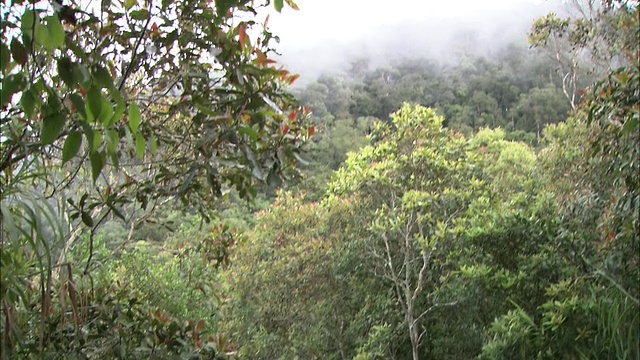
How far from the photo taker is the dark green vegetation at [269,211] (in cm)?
111

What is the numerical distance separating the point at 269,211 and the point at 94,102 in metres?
5.97

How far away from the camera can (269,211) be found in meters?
6.59

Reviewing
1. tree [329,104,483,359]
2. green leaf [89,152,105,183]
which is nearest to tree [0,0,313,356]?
green leaf [89,152,105,183]

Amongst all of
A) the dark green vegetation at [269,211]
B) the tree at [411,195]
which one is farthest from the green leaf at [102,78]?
the tree at [411,195]

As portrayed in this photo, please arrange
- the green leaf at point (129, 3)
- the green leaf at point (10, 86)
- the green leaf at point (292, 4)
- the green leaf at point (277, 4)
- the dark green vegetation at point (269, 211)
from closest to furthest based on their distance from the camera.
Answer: the green leaf at point (10, 86), the green leaf at point (277, 4), the dark green vegetation at point (269, 211), the green leaf at point (292, 4), the green leaf at point (129, 3)

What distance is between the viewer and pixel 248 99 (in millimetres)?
1289

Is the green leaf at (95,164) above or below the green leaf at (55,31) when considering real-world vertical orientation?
below

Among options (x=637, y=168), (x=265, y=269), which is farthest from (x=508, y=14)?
(x=637, y=168)

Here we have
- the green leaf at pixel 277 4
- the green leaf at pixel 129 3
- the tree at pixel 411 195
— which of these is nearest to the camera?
the green leaf at pixel 277 4

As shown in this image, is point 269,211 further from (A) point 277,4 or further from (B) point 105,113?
(B) point 105,113

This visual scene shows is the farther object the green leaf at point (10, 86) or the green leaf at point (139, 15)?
the green leaf at point (139, 15)

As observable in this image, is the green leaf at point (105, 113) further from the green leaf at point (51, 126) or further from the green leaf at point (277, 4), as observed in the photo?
the green leaf at point (277, 4)

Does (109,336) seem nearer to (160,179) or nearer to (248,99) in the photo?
(160,179)

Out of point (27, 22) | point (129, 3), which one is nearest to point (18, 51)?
point (27, 22)
